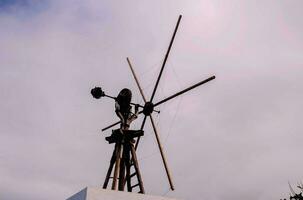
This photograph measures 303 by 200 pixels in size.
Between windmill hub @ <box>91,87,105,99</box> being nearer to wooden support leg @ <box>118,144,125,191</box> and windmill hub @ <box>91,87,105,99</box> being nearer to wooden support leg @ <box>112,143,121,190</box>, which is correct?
wooden support leg @ <box>112,143,121,190</box>

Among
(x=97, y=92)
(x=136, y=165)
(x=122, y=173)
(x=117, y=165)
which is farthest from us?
(x=97, y=92)

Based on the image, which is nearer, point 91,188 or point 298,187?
point 91,188

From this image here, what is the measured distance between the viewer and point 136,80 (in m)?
17.2

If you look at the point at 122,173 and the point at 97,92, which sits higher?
the point at 97,92

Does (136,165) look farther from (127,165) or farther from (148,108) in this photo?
(148,108)

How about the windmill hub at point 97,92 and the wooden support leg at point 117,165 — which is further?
the windmill hub at point 97,92

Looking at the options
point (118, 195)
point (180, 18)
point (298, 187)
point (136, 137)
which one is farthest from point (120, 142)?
point (298, 187)

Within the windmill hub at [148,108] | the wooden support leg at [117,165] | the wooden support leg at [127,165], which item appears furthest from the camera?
the windmill hub at [148,108]

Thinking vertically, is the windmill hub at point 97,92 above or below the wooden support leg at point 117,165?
above

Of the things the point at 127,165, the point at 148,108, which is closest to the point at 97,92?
the point at 148,108

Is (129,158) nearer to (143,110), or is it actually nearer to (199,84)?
(143,110)

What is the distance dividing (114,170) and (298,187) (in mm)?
17816

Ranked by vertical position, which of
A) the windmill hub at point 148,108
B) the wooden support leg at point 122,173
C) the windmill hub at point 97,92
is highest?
the windmill hub at point 97,92

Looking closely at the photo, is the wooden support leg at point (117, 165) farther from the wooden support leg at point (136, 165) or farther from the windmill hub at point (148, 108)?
the windmill hub at point (148, 108)
